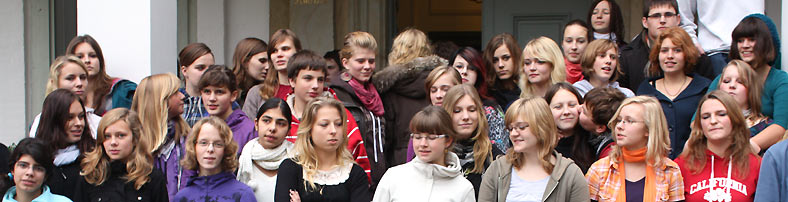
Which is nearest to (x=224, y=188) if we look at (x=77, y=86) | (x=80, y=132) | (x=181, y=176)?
(x=181, y=176)

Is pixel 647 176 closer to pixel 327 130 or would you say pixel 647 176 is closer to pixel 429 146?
pixel 429 146

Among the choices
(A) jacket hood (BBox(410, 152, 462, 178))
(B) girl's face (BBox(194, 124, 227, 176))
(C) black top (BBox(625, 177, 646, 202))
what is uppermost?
(B) girl's face (BBox(194, 124, 227, 176))

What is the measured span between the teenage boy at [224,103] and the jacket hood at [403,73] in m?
1.03

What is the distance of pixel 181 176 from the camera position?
5.68 meters

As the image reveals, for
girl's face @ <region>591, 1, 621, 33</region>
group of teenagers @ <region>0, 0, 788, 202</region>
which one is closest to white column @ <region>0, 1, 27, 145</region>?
group of teenagers @ <region>0, 0, 788, 202</region>

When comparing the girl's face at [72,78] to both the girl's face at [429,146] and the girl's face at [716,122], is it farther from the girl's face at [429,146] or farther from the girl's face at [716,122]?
the girl's face at [716,122]

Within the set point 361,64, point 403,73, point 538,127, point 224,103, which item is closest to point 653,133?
point 538,127

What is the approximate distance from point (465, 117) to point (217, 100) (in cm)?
159

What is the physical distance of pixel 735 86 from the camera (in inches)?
225

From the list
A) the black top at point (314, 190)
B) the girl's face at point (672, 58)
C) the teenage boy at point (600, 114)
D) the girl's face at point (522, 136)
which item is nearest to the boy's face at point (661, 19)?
the girl's face at point (672, 58)

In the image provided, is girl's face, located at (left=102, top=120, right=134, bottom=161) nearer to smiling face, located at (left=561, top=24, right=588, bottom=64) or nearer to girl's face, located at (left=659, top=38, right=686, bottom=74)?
smiling face, located at (left=561, top=24, right=588, bottom=64)

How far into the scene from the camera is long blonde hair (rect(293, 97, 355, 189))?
5.29 metres

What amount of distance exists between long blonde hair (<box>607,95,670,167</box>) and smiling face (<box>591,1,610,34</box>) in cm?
198

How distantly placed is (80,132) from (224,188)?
3.43 ft
